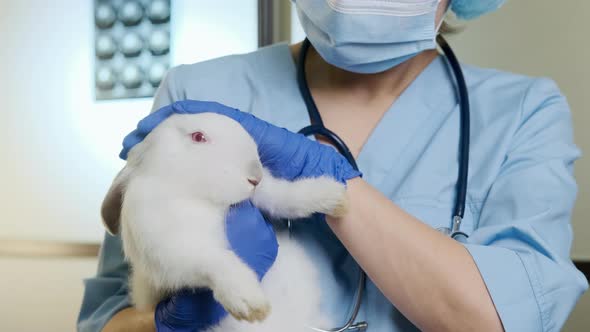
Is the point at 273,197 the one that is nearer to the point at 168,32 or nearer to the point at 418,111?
the point at 418,111

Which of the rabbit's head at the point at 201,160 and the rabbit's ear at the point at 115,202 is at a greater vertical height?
the rabbit's head at the point at 201,160

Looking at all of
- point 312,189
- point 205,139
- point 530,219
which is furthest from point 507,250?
point 205,139

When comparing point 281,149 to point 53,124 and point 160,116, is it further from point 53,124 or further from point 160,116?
point 53,124

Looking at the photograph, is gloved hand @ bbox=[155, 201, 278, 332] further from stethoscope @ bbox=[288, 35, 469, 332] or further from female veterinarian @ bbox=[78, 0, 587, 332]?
stethoscope @ bbox=[288, 35, 469, 332]

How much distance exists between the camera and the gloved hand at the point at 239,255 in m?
0.81

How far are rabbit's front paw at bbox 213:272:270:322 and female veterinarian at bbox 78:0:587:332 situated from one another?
124 millimetres

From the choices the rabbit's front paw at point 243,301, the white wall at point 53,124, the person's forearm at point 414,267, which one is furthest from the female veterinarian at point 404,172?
the white wall at point 53,124

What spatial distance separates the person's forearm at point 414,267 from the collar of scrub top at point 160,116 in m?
0.23

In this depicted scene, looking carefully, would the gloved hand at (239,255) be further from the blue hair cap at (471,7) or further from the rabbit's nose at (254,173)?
the blue hair cap at (471,7)

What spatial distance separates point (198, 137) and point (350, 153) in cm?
32

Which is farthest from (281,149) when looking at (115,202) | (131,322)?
(131,322)

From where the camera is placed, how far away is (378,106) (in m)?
1.16

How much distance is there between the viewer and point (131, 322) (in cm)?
103

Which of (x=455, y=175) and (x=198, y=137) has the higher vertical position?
(x=198, y=137)
